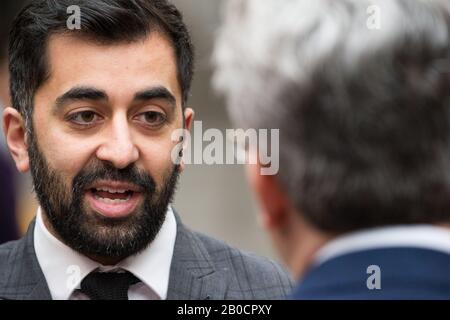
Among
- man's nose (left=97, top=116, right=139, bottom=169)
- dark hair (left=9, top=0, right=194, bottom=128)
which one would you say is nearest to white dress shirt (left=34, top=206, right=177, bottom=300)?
man's nose (left=97, top=116, right=139, bottom=169)

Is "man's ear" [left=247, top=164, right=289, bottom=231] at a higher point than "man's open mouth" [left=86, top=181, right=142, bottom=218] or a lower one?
lower

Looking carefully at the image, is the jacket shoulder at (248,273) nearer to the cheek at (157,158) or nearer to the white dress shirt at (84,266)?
the white dress shirt at (84,266)

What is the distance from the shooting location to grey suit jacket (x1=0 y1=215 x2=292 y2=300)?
8.71 ft

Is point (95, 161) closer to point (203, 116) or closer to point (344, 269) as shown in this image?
point (344, 269)

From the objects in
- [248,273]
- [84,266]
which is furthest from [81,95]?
[248,273]

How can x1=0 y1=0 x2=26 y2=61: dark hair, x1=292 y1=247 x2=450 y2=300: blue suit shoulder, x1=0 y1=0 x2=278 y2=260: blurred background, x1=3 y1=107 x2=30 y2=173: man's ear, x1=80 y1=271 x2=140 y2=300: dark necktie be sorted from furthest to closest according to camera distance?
x1=0 y1=0 x2=278 y2=260: blurred background → x1=0 y1=0 x2=26 y2=61: dark hair → x1=3 y1=107 x2=30 y2=173: man's ear → x1=80 y1=271 x2=140 y2=300: dark necktie → x1=292 y1=247 x2=450 y2=300: blue suit shoulder

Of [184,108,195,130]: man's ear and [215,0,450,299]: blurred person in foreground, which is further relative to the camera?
[184,108,195,130]: man's ear

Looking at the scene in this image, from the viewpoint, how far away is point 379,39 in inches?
57.9

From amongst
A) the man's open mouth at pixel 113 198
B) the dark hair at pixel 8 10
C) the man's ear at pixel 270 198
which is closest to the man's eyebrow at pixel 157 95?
the man's open mouth at pixel 113 198

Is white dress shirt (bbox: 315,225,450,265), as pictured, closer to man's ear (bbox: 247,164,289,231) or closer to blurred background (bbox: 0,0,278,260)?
man's ear (bbox: 247,164,289,231)

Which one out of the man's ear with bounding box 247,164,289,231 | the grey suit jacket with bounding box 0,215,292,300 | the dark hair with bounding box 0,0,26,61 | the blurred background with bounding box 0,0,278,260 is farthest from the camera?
the blurred background with bounding box 0,0,278,260

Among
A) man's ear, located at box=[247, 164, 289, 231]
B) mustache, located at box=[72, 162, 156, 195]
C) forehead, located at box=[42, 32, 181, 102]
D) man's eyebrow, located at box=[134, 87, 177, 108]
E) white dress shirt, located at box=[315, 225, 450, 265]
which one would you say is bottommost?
white dress shirt, located at box=[315, 225, 450, 265]

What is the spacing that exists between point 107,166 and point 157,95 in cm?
26

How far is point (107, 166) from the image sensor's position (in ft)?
8.50
